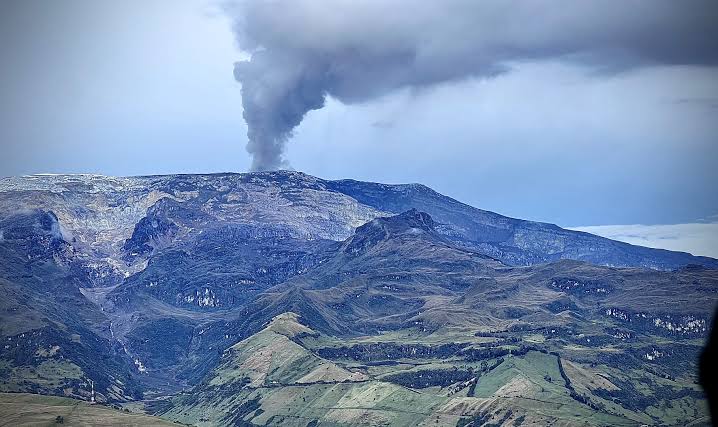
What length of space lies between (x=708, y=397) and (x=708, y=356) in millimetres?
459

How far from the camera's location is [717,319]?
995 cm

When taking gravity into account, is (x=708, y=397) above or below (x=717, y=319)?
below

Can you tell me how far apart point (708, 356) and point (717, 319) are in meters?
0.65

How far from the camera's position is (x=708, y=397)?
34.4 ft

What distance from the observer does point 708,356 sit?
1041 cm

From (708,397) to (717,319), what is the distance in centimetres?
105
